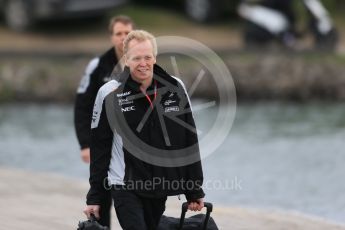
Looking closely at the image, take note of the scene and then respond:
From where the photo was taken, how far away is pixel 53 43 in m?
23.1

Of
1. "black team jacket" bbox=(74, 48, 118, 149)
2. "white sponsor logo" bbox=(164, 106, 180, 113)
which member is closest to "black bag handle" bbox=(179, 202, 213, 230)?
"white sponsor logo" bbox=(164, 106, 180, 113)

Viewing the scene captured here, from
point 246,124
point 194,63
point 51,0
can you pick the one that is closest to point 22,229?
point 246,124

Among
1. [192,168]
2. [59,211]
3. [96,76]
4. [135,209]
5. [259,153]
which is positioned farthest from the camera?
[259,153]

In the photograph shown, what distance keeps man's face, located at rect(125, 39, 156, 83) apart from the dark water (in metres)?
4.06

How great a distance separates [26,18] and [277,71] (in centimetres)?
570

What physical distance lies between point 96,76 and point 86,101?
0.79ft

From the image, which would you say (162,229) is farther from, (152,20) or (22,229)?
(152,20)

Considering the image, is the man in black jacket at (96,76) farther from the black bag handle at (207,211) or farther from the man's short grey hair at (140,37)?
the black bag handle at (207,211)

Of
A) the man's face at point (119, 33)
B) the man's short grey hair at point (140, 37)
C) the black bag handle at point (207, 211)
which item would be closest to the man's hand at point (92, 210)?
the black bag handle at point (207, 211)

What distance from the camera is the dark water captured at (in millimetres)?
12406

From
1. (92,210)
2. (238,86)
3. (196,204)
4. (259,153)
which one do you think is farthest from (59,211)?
(238,86)

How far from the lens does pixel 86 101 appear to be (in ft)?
32.3

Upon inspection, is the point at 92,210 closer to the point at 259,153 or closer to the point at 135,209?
the point at 135,209

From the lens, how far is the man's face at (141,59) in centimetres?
731
